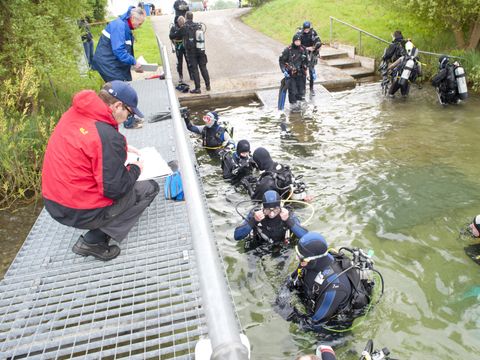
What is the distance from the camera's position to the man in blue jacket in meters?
5.77

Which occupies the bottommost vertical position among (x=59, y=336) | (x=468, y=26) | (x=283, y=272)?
(x=283, y=272)

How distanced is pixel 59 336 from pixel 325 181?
5.13 meters

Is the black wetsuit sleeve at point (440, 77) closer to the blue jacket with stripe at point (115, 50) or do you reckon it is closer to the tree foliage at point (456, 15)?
the tree foliage at point (456, 15)

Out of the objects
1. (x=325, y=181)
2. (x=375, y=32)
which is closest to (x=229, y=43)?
(x=375, y=32)

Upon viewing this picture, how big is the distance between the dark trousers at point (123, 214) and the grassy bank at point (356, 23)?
10.5 m

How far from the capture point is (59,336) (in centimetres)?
256

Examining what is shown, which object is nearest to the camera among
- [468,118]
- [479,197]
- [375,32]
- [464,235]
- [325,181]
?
[464,235]

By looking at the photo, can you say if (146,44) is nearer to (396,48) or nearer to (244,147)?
(396,48)

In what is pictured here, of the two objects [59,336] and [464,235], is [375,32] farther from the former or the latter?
[59,336]

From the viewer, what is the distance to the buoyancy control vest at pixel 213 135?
7844 millimetres

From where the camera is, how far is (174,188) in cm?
407

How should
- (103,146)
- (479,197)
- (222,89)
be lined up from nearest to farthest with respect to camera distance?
1. (103,146)
2. (479,197)
3. (222,89)

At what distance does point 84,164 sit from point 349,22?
16.3 m

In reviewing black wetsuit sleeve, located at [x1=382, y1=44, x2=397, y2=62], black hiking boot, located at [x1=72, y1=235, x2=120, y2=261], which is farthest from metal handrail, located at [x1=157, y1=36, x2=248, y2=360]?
black wetsuit sleeve, located at [x1=382, y1=44, x2=397, y2=62]
